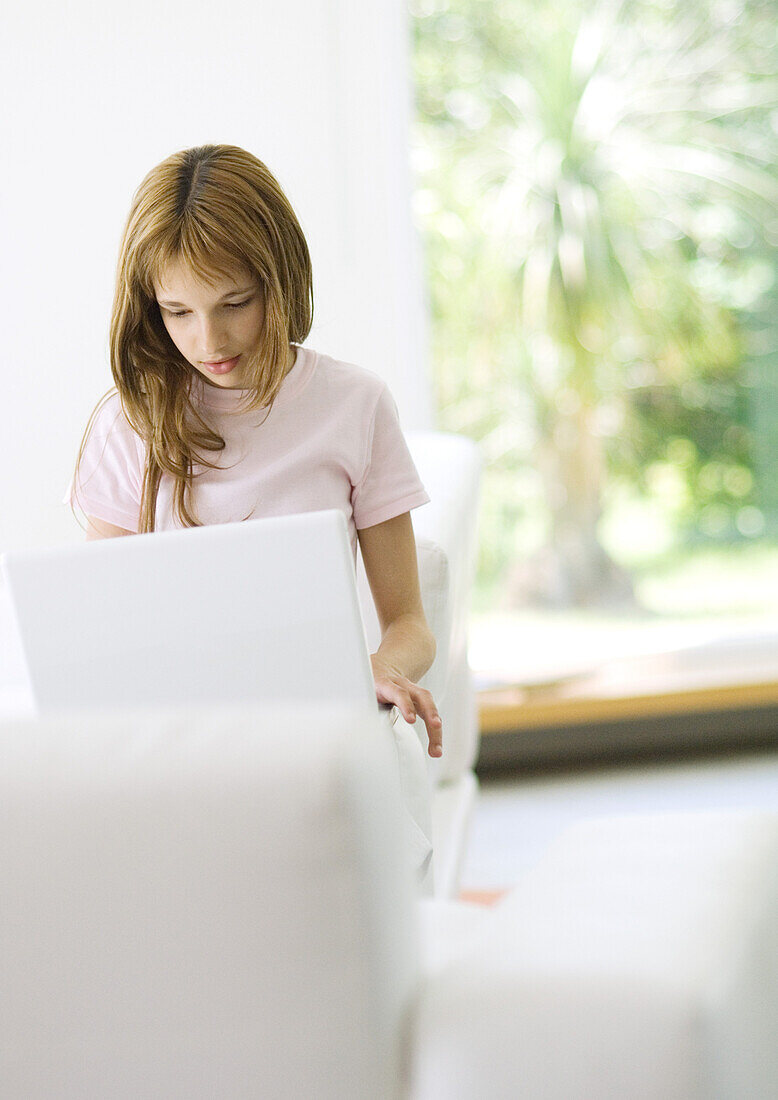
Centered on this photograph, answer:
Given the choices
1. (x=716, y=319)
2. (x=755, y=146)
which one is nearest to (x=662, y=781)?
(x=716, y=319)

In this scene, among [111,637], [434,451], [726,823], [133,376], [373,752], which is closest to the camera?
[373,752]

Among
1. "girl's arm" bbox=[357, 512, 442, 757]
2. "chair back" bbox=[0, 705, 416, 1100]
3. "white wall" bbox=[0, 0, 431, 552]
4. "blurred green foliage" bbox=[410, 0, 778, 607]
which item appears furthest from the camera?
"blurred green foliage" bbox=[410, 0, 778, 607]

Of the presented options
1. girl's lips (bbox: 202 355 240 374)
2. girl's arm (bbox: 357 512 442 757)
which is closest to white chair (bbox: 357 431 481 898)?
girl's arm (bbox: 357 512 442 757)

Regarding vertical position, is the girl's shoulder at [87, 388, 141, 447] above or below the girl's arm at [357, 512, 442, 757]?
above

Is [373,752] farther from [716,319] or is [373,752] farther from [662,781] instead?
[716,319]

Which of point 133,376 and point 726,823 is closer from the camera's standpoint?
point 726,823

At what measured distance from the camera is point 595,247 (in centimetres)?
304

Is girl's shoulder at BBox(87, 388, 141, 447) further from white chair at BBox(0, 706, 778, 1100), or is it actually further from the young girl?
white chair at BBox(0, 706, 778, 1100)

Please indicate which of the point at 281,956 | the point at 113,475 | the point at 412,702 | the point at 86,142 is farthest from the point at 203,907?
the point at 86,142

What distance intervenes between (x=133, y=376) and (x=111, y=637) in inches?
16.6

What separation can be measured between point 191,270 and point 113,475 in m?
0.28

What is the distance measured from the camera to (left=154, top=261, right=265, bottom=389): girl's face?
3.97 ft

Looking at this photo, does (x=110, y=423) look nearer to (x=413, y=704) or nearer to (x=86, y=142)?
(x=413, y=704)

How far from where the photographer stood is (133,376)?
1290 mm
